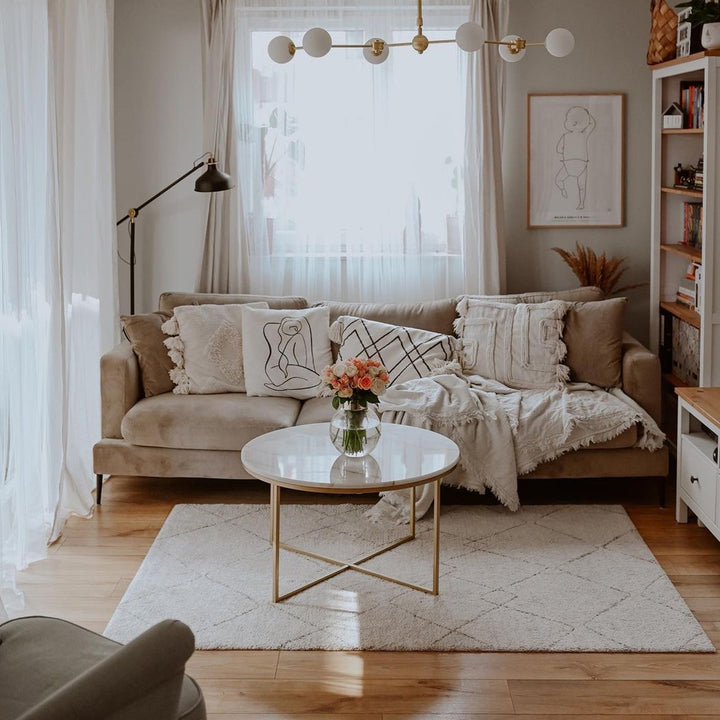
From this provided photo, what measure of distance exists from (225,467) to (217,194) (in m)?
1.63

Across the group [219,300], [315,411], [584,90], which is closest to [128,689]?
[315,411]

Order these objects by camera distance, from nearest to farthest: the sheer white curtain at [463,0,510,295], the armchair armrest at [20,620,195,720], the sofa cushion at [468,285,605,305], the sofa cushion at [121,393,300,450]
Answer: the armchair armrest at [20,620,195,720], the sofa cushion at [121,393,300,450], the sofa cushion at [468,285,605,305], the sheer white curtain at [463,0,510,295]

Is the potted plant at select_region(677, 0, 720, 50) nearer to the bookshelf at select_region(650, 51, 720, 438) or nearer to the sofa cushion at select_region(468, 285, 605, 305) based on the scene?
the bookshelf at select_region(650, 51, 720, 438)

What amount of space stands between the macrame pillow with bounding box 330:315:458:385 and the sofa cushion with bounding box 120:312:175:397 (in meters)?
0.81

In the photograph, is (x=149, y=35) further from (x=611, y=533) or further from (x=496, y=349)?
(x=611, y=533)

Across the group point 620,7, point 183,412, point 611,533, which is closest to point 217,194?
point 183,412

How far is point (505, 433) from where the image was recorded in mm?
4227

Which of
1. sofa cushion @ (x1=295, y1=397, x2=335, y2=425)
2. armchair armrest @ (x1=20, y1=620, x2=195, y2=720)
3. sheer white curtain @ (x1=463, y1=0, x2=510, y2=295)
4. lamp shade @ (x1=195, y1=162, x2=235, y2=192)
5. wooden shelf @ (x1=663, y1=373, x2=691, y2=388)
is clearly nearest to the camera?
armchair armrest @ (x1=20, y1=620, x2=195, y2=720)

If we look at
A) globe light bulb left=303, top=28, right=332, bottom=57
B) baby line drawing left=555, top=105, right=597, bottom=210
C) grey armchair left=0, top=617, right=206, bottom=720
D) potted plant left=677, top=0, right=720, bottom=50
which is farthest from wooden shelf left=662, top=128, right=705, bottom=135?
grey armchair left=0, top=617, right=206, bottom=720

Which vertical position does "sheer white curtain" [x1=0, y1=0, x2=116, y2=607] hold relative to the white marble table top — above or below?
above

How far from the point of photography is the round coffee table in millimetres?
3301

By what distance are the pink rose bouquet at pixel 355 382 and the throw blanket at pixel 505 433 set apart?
804 millimetres

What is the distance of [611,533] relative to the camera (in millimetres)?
4031

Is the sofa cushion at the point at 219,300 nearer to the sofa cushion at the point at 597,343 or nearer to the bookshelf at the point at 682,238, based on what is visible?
the sofa cushion at the point at 597,343
